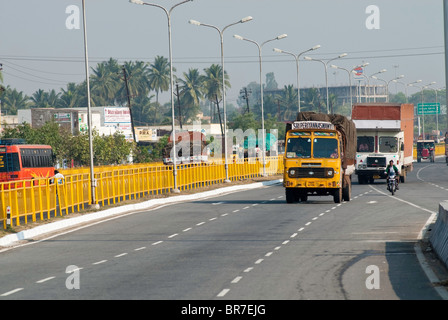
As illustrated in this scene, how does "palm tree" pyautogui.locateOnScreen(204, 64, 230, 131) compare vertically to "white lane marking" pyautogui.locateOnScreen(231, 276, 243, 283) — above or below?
above

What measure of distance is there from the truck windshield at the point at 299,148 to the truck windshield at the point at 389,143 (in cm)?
1450

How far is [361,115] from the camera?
45844 mm

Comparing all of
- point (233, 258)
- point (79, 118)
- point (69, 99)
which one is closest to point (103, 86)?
point (69, 99)

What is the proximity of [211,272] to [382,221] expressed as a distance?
11.7 m

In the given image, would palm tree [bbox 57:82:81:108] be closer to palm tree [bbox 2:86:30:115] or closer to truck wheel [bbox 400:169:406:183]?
palm tree [bbox 2:86:30:115]

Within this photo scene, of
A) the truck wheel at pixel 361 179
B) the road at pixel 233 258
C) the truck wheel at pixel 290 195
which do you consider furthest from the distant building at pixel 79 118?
the road at pixel 233 258

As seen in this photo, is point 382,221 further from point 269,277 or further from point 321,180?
point 269,277

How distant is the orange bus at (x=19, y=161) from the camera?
149 feet

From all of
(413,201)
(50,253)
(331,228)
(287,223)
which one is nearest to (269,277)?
(50,253)

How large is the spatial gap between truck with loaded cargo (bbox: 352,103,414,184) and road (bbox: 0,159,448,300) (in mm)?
14370

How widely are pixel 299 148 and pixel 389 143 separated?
580 inches

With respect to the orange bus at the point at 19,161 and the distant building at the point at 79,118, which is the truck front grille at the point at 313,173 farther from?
the distant building at the point at 79,118

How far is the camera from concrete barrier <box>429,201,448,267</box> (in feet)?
54.1

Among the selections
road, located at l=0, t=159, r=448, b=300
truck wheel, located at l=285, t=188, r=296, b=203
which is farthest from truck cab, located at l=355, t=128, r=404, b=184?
road, located at l=0, t=159, r=448, b=300
